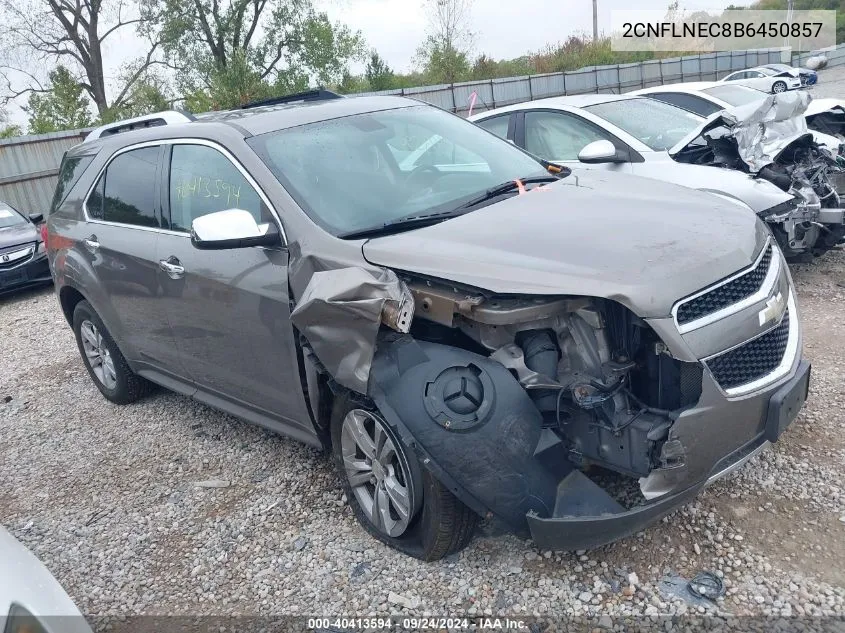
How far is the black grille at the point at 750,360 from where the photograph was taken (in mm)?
2561

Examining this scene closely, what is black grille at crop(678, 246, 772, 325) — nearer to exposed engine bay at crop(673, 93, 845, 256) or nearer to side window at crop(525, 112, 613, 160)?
exposed engine bay at crop(673, 93, 845, 256)

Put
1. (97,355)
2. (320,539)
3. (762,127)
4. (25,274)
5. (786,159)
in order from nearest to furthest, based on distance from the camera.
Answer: (320,539)
(97,355)
(762,127)
(786,159)
(25,274)

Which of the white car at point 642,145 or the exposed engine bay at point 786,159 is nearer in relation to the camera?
the white car at point 642,145

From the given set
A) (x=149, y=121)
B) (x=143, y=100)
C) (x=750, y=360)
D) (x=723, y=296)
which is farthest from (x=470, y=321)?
(x=143, y=100)

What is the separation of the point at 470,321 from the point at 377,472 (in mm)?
794

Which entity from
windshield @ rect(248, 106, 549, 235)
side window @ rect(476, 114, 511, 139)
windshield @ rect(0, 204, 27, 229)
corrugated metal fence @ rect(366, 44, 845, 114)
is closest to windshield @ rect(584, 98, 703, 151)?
side window @ rect(476, 114, 511, 139)

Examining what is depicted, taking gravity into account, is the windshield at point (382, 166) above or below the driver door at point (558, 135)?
above

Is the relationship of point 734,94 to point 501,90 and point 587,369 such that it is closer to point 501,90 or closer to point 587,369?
point 587,369

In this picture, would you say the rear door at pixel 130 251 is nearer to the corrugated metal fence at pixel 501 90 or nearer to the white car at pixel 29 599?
the white car at pixel 29 599

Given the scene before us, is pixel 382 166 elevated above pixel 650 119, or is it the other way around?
pixel 382 166

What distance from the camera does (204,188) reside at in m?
3.78

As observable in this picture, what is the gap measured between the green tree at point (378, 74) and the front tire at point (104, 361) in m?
19.6

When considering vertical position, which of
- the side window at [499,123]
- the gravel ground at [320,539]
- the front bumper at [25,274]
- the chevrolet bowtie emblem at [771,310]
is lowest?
the gravel ground at [320,539]

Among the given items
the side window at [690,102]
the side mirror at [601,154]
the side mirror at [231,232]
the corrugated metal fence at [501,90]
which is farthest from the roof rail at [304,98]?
the corrugated metal fence at [501,90]
